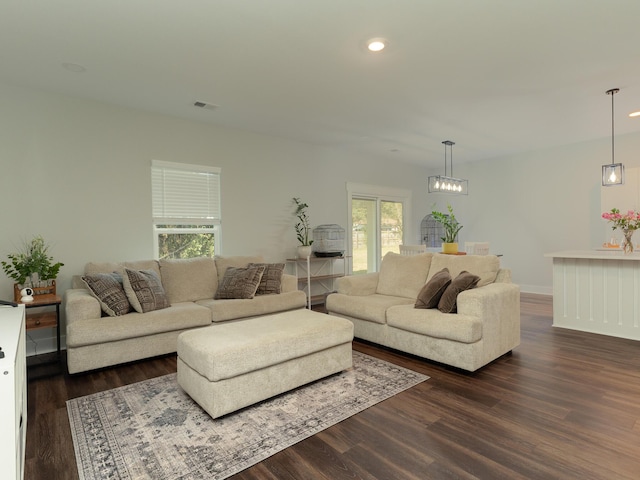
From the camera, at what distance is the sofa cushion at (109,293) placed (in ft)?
10.9

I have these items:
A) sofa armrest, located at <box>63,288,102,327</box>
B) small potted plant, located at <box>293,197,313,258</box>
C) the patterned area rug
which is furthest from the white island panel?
sofa armrest, located at <box>63,288,102,327</box>

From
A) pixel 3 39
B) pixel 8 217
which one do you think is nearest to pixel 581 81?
pixel 3 39

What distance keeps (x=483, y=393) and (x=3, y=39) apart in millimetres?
4373

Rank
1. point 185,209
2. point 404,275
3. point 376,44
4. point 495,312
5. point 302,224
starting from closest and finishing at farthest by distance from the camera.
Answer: point 376,44, point 495,312, point 404,275, point 185,209, point 302,224

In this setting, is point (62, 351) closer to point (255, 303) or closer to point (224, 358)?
point (255, 303)

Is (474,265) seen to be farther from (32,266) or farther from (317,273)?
(32,266)

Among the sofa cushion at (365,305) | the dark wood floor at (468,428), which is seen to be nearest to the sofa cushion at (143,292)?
the dark wood floor at (468,428)

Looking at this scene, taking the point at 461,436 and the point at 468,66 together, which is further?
the point at 468,66

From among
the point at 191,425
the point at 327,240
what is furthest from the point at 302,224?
the point at 191,425

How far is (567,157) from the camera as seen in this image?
6.41 metres

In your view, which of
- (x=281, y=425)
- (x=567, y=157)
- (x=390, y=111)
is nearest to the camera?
(x=281, y=425)

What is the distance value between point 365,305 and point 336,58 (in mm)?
2329

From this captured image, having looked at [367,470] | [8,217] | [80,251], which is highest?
[8,217]

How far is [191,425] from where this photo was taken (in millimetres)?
2271
